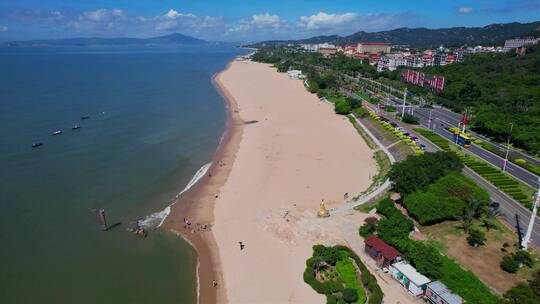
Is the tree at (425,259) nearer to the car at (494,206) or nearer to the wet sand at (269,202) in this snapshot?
the wet sand at (269,202)

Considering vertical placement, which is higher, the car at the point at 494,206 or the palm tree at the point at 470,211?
the palm tree at the point at 470,211

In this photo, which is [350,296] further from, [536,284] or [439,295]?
[536,284]

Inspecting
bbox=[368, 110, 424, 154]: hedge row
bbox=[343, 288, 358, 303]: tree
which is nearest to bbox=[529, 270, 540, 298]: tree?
bbox=[343, 288, 358, 303]: tree

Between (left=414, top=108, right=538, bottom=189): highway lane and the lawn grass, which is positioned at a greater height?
(left=414, top=108, right=538, bottom=189): highway lane

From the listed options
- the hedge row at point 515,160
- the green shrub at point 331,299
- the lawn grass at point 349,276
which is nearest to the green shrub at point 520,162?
the hedge row at point 515,160

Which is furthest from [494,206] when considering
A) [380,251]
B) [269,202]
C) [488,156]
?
[269,202]

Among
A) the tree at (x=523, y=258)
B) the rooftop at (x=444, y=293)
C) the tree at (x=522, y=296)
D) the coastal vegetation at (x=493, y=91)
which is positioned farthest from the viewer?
the coastal vegetation at (x=493, y=91)

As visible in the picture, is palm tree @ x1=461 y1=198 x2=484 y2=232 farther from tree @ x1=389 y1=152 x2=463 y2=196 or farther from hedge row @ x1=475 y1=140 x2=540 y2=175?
hedge row @ x1=475 y1=140 x2=540 y2=175
